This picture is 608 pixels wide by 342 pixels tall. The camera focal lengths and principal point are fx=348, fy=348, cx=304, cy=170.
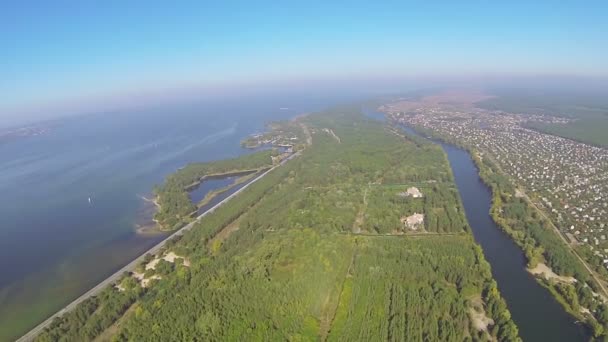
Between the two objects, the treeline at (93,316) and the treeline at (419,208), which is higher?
the treeline at (419,208)

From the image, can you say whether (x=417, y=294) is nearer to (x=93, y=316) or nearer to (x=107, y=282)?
(x=93, y=316)

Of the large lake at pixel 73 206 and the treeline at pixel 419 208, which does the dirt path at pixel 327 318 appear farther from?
the large lake at pixel 73 206

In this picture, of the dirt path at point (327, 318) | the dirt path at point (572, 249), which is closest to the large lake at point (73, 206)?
the dirt path at point (327, 318)

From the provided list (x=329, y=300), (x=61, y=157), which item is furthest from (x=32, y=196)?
(x=329, y=300)

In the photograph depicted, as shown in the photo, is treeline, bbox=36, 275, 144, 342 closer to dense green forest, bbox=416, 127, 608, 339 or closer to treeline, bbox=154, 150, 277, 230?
treeline, bbox=154, 150, 277, 230

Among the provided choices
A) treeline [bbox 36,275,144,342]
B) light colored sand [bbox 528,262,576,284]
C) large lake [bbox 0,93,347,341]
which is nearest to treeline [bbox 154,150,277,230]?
large lake [bbox 0,93,347,341]

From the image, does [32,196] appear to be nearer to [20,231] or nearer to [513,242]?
[20,231]

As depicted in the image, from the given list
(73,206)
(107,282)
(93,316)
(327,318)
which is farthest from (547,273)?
(73,206)
